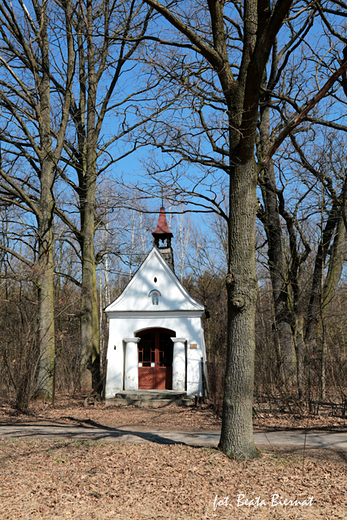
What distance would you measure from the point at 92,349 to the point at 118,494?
38.7 ft

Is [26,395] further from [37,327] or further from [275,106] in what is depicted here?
[275,106]

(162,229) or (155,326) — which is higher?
(162,229)

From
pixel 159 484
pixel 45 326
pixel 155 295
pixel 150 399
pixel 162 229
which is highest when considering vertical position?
pixel 162 229

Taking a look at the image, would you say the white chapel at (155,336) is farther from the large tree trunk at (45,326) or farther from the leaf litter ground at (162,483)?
the leaf litter ground at (162,483)

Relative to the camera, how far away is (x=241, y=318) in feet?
21.2

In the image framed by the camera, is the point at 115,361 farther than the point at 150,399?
Yes

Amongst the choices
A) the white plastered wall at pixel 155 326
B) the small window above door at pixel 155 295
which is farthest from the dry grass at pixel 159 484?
the small window above door at pixel 155 295

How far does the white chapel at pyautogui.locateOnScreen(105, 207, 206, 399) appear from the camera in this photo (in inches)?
611

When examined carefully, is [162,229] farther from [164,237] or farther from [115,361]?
[115,361]

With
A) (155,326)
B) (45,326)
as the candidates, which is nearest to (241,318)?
(45,326)

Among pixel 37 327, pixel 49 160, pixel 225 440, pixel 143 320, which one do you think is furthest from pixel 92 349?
pixel 225 440

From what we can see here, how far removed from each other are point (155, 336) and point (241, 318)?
33.9ft

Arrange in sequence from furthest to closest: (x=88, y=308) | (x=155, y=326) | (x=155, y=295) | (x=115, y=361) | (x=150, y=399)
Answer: (x=88, y=308), (x=155, y=295), (x=155, y=326), (x=115, y=361), (x=150, y=399)

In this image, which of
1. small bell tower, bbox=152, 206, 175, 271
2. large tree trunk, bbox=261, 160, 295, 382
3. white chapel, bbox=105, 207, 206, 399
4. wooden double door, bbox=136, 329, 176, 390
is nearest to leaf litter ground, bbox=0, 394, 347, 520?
large tree trunk, bbox=261, 160, 295, 382
